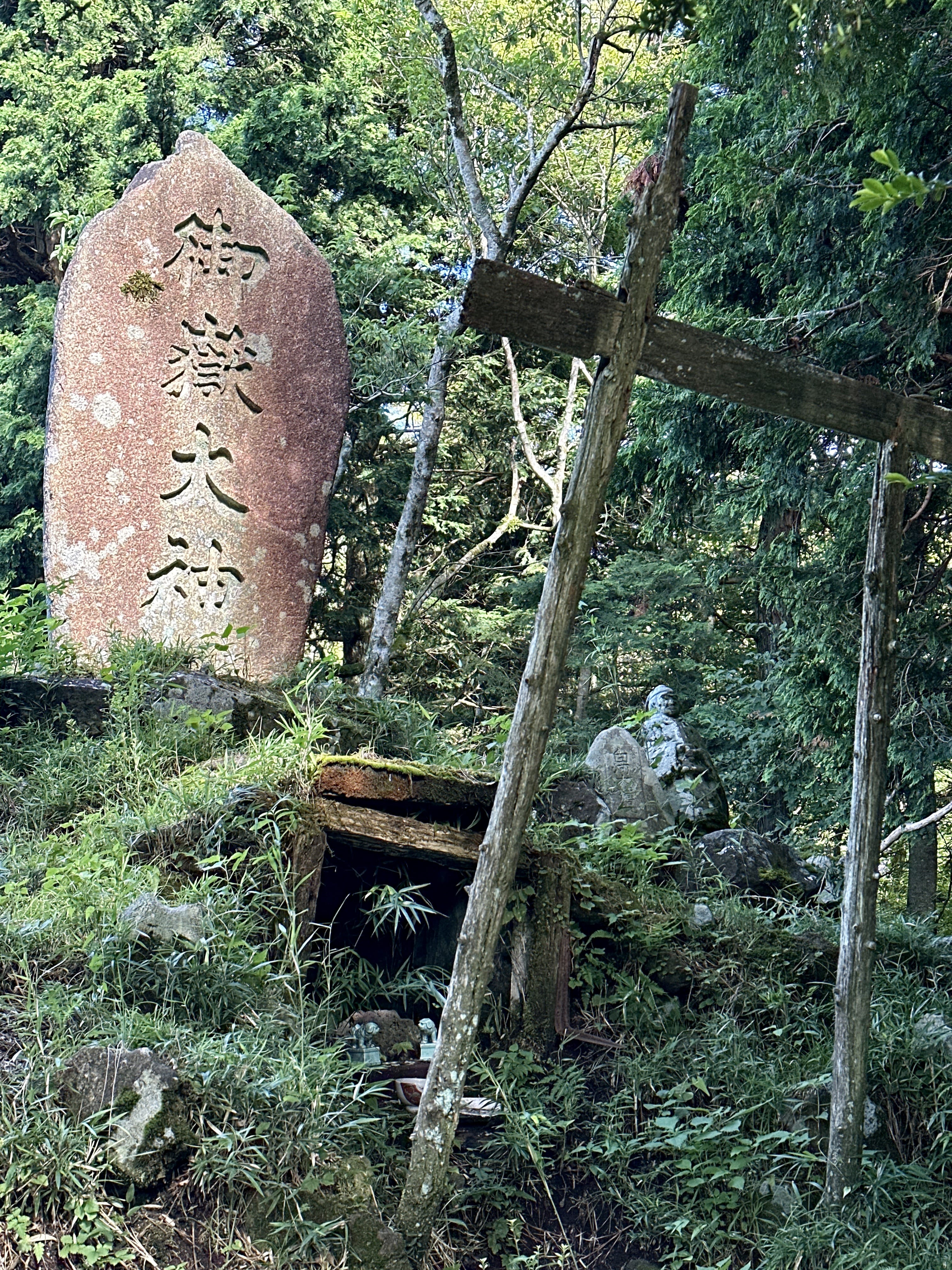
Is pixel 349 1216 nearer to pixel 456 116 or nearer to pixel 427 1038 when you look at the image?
pixel 427 1038

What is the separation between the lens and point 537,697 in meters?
3.36

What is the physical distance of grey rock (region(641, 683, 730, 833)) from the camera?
18.2 feet

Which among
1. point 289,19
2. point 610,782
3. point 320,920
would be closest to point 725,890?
point 610,782

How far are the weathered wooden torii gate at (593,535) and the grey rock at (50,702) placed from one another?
300 centimetres

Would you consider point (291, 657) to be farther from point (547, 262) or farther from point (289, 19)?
point (547, 262)

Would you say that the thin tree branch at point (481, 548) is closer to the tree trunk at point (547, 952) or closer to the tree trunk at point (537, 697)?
the tree trunk at point (547, 952)

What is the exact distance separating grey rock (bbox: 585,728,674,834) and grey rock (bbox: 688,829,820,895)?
24cm

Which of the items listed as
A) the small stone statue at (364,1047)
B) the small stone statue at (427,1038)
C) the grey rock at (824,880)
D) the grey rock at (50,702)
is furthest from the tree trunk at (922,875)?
the grey rock at (50,702)

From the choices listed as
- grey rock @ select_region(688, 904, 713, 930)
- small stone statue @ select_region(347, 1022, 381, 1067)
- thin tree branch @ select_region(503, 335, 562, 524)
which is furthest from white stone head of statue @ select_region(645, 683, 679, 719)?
thin tree branch @ select_region(503, 335, 562, 524)

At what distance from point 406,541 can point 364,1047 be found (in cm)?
477

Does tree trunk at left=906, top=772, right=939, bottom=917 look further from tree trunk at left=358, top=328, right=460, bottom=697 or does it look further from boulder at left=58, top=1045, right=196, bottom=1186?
boulder at left=58, top=1045, right=196, bottom=1186

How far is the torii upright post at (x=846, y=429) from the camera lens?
3305 millimetres

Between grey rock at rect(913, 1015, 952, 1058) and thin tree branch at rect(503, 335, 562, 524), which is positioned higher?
thin tree branch at rect(503, 335, 562, 524)

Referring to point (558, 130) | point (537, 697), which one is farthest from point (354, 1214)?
point (558, 130)
